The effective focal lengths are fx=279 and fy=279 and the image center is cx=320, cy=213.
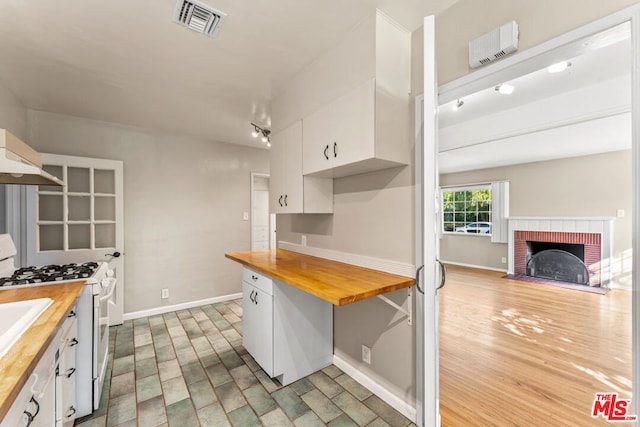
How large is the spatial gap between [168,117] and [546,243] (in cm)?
710

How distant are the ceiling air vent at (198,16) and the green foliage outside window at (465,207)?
667cm

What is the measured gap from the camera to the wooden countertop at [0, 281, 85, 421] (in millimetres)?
789

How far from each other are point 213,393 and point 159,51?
8.25ft

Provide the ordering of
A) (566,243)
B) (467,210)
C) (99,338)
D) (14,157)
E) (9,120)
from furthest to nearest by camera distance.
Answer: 1. (467,210)
2. (566,243)
3. (9,120)
4. (99,338)
5. (14,157)

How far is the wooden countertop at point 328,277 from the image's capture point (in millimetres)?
1498

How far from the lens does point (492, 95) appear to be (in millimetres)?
3051

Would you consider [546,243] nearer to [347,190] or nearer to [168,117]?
[347,190]

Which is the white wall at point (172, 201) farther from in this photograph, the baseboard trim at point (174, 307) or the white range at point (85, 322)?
the white range at point (85, 322)

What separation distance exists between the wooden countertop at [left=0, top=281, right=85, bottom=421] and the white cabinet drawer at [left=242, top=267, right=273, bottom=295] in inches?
44.3

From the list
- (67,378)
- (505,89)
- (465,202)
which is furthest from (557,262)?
(67,378)

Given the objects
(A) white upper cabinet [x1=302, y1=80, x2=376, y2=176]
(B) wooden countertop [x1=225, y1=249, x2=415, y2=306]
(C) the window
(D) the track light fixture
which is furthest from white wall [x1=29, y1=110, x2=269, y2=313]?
(C) the window

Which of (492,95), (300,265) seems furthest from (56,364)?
(492,95)

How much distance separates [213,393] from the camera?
2.06 metres

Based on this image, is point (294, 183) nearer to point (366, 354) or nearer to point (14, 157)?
point (366, 354)
